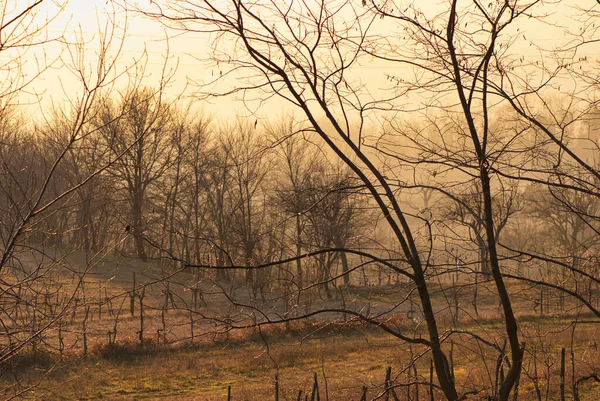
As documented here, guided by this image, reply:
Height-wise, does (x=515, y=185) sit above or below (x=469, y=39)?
below

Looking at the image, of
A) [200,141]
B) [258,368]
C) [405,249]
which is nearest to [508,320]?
[405,249]

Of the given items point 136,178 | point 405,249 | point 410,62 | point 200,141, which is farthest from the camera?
point 200,141

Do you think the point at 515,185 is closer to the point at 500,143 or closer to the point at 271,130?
the point at 500,143

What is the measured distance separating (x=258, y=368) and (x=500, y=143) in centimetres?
1732

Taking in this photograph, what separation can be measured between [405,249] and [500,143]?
3.89 feet

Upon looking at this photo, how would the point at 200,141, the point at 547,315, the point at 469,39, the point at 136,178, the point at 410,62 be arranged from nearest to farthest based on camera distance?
the point at 410,62, the point at 469,39, the point at 547,315, the point at 136,178, the point at 200,141

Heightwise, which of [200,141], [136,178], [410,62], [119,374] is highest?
[200,141]

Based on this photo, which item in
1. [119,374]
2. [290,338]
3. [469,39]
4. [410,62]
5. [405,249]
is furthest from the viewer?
[290,338]

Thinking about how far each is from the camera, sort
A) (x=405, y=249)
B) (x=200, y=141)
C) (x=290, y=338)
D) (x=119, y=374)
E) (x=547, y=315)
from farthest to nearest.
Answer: (x=200, y=141) → (x=547, y=315) → (x=290, y=338) → (x=119, y=374) → (x=405, y=249)

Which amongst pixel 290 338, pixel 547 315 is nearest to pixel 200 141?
pixel 290 338

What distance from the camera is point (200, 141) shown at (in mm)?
44688

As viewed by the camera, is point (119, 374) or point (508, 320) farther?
point (119, 374)

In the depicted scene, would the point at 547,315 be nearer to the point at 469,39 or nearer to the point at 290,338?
the point at 290,338

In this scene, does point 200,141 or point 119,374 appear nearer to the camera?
point 119,374
